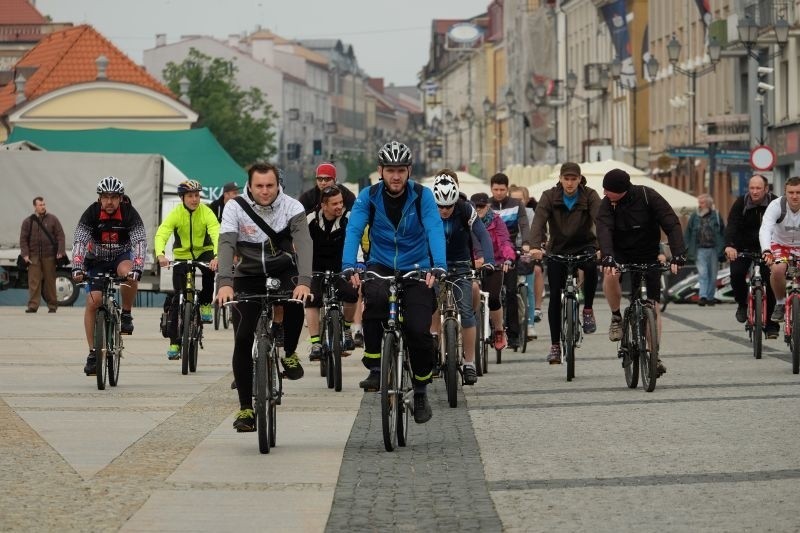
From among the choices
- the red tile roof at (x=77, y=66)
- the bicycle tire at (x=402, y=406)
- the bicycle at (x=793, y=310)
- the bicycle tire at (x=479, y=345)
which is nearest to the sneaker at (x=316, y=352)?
the bicycle tire at (x=479, y=345)

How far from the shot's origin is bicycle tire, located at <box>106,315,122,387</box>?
55.3ft

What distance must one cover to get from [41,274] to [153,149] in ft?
46.3

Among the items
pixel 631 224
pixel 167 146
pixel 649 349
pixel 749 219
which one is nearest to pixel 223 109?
pixel 167 146

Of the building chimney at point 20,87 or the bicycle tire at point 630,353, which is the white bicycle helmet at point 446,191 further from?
the building chimney at point 20,87

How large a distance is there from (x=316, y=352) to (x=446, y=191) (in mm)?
2404

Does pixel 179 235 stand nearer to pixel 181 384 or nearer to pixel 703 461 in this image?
pixel 181 384

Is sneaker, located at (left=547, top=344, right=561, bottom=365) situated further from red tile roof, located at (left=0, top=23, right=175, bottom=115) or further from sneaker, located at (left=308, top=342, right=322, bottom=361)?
red tile roof, located at (left=0, top=23, right=175, bottom=115)

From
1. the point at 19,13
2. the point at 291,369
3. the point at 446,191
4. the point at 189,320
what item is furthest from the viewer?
the point at 19,13

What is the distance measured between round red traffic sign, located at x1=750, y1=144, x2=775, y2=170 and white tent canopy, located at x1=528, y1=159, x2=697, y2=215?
80.4 inches

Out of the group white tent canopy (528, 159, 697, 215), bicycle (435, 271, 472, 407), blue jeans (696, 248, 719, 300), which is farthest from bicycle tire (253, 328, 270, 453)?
white tent canopy (528, 159, 697, 215)

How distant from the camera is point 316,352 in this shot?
1745 centimetres

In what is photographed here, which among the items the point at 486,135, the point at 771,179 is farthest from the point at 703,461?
the point at 486,135

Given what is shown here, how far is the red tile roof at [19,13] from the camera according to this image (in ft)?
418

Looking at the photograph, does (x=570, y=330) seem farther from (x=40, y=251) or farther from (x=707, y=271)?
(x=40, y=251)
